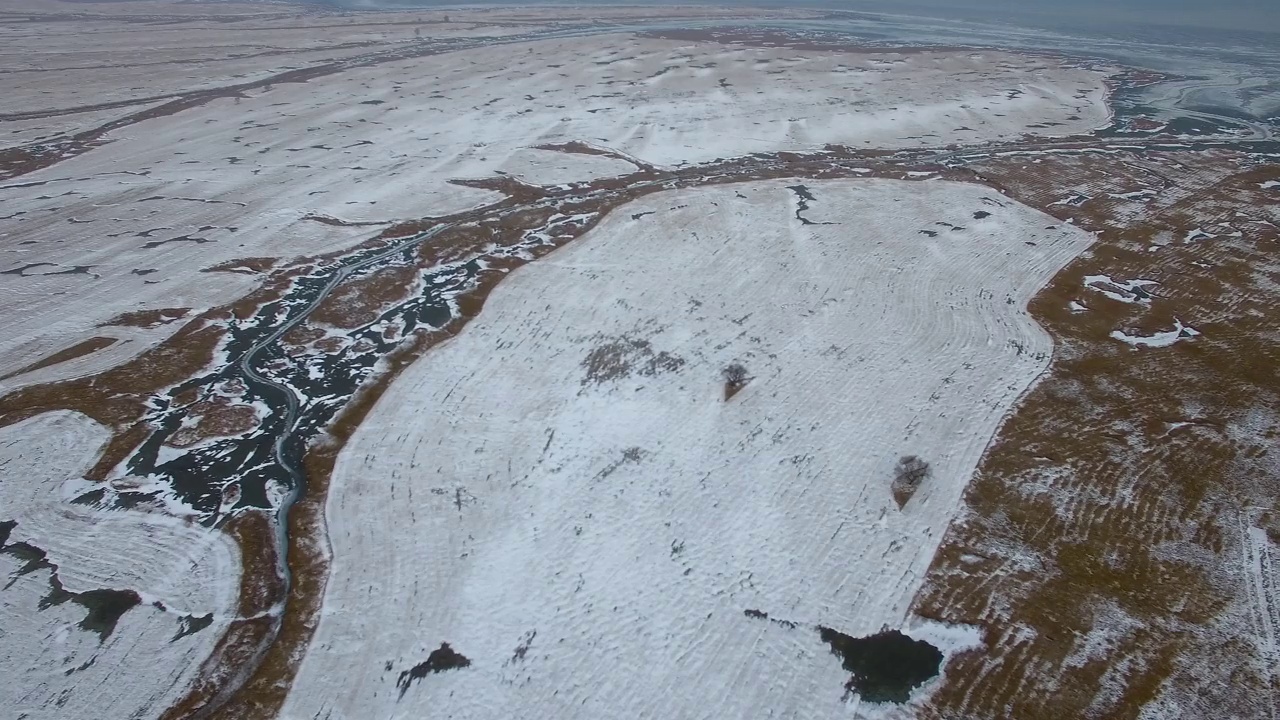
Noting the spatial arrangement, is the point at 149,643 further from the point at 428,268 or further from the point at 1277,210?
the point at 1277,210

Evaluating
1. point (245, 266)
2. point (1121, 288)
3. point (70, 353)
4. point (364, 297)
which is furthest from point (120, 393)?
point (1121, 288)

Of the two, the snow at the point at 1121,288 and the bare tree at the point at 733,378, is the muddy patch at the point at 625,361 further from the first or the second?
the snow at the point at 1121,288

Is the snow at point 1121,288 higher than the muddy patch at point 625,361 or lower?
higher

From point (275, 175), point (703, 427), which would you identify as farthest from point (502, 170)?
point (703, 427)

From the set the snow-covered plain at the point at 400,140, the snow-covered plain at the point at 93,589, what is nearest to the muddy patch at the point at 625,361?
the snow-covered plain at the point at 93,589

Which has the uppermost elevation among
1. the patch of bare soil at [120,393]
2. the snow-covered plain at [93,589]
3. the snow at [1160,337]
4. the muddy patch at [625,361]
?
the snow at [1160,337]

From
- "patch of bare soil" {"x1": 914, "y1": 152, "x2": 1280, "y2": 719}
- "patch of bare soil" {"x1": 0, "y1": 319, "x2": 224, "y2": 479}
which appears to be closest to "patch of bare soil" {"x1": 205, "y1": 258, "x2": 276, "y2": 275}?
"patch of bare soil" {"x1": 0, "y1": 319, "x2": 224, "y2": 479}
